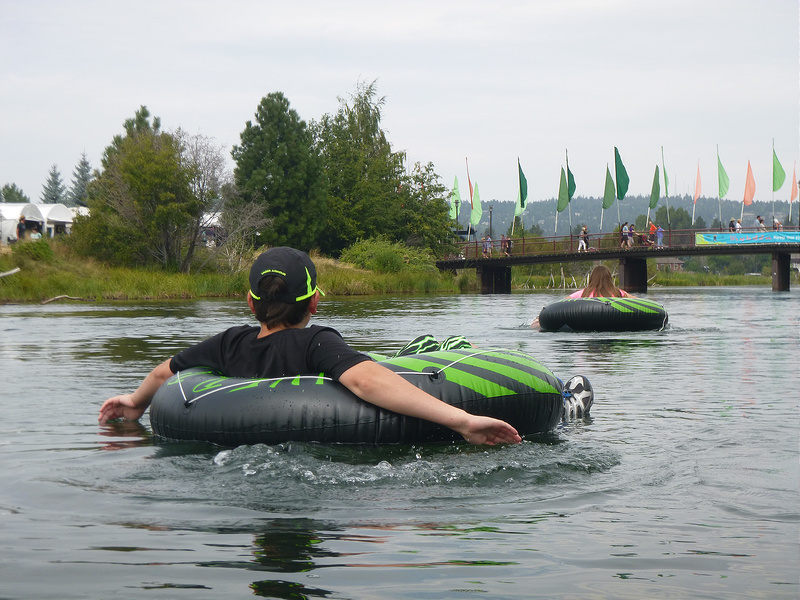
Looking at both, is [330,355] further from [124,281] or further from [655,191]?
[655,191]

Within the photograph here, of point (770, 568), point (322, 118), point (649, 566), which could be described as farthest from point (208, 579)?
point (322, 118)

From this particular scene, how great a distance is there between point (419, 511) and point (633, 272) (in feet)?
189

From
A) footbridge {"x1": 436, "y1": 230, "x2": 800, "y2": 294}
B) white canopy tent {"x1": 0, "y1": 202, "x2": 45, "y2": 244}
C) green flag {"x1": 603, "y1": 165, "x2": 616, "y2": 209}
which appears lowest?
footbridge {"x1": 436, "y1": 230, "x2": 800, "y2": 294}

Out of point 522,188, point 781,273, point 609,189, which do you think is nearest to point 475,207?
point 522,188

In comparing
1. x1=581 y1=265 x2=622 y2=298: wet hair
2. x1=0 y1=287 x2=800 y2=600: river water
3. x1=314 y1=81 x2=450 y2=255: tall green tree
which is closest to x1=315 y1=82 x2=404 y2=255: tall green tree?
x1=314 y1=81 x2=450 y2=255: tall green tree

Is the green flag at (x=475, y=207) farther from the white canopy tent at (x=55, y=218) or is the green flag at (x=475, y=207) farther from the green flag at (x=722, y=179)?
the white canopy tent at (x=55, y=218)

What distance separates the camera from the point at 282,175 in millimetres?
58656

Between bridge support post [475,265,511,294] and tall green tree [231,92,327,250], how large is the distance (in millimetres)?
10660

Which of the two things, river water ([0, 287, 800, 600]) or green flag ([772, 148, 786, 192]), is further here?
green flag ([772, 148, 786, 192])

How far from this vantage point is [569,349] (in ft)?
44.5

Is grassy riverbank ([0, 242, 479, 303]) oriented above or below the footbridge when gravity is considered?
below

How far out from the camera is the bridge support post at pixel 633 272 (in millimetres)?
59625

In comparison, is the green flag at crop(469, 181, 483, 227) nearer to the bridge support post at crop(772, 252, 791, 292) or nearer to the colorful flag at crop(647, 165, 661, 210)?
the colorful flag at crop(647, 165, 661, 210)

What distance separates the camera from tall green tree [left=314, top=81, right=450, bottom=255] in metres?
64.0
